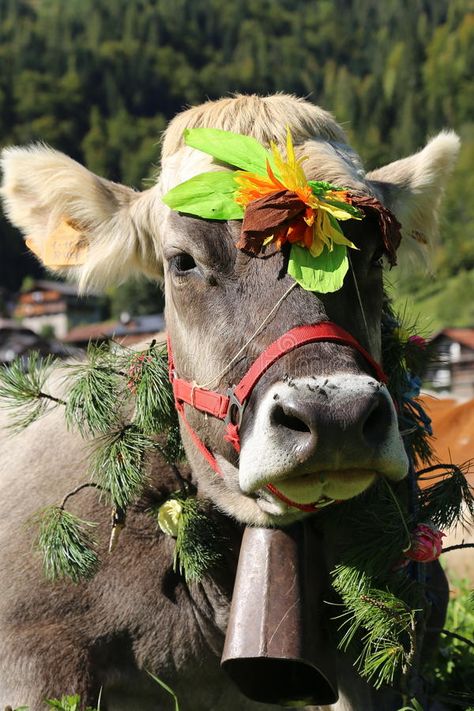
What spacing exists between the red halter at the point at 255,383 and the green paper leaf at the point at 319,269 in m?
0.14

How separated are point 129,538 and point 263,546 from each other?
0.70 meters

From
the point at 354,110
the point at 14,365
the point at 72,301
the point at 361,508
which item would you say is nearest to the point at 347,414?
the point at 361,508

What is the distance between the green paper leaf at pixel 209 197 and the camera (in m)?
3.27

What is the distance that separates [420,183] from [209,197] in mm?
1437

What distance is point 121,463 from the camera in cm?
362

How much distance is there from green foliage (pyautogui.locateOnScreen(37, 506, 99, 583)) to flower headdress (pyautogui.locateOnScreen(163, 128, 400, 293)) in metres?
1.29

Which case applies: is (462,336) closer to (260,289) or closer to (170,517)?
(170,517)

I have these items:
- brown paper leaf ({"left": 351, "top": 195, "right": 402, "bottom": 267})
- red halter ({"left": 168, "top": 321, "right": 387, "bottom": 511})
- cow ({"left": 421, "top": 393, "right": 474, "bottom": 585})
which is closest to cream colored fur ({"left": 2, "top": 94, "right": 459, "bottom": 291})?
brown paper leaf ({"left": 351, "top": 195, "right": 402, "bottom": 267})

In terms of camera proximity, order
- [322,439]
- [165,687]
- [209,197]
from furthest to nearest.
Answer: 1. [165,687]
2. [209,197]
3. [322,439]

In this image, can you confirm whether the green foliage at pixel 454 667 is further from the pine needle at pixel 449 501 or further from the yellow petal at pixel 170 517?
the yellow petal at pixel 170 517

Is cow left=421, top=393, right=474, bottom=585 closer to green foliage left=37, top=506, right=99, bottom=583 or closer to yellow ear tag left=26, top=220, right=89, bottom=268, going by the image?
yellow ear tag left=26, top=220, right=89, bottom=268

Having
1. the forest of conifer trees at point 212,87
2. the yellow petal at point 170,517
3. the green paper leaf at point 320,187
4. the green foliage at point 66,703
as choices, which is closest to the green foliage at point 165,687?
the green foliage at point 66,703

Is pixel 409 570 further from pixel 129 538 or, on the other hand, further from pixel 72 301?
pixel 72 301

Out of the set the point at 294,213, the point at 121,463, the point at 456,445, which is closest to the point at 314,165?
the point at 294,213
